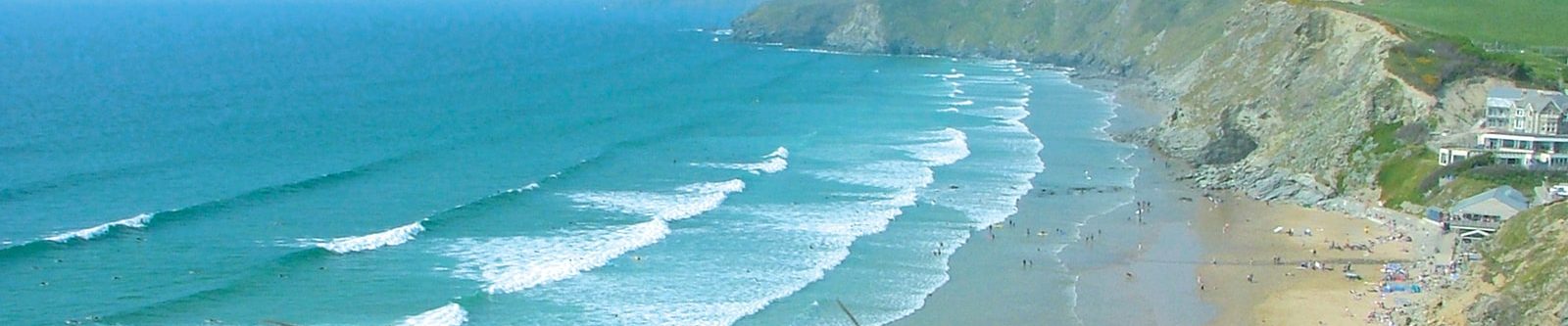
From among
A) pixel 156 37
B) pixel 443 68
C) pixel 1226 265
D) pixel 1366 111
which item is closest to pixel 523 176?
pixel 1226 265

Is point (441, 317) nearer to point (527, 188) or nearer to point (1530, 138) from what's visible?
point (527, 188)

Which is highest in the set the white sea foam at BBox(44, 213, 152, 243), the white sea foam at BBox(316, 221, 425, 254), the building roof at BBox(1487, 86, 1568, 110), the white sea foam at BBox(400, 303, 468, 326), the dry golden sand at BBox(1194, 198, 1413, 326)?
the building roof at BBox(1487, 86, 1568, 110)

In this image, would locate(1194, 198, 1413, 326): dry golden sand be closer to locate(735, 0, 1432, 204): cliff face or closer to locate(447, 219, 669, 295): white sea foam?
locate(735, 0, 1432, 204): cliff face

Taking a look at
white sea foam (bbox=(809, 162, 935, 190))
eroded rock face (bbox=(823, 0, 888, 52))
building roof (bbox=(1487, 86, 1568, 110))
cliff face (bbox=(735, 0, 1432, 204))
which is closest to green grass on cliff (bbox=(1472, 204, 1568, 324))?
building roof (bbox=(1487, 86, 1568, 110))

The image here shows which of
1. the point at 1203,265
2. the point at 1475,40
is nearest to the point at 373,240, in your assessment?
the point at 1203,265

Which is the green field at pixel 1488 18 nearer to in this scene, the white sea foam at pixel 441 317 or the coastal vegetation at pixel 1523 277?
the coastal vegetation at pixel 1523 277

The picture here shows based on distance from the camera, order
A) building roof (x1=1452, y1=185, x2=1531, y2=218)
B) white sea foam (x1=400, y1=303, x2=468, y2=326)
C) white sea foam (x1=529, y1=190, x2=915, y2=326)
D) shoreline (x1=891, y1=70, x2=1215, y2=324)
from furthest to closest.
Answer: building roof (x1=1452, y1=185, x2=1531, y2=218)
shoreline (x1=891, y1=70, x2=1215, y2=324)
white sea foam (x1=529, y1=190, x2=915, y2=326)
white sea foam (x1=400, y1=303, x2=468, y2=326)
